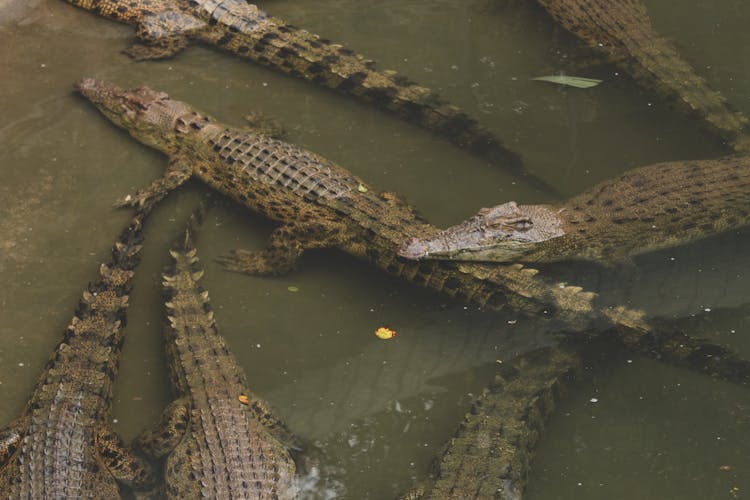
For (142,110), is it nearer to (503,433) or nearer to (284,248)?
(284,248)

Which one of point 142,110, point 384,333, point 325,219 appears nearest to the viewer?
point 384,333

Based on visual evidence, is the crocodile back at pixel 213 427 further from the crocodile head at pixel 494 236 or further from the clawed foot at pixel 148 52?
the clawed foot at pixel 148 52

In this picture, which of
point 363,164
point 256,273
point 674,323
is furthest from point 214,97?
point 674,323

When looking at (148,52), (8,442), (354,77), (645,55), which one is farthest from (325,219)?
(645,55)

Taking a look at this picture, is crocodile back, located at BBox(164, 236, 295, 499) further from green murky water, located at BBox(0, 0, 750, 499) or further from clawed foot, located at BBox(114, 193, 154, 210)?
clawed foot, located at BBox(114, 193, 154, 210)

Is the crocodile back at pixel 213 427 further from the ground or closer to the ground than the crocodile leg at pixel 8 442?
further from the ground

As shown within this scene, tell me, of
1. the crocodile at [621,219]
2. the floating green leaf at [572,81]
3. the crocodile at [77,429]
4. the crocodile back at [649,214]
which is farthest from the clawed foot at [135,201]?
the floating green leaf at [572,81]
